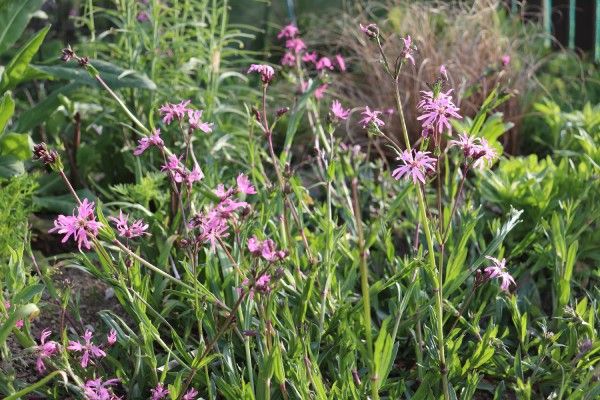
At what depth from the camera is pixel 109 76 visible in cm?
297

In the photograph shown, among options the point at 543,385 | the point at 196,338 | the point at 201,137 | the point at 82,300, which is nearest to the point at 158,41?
the point at 201,137

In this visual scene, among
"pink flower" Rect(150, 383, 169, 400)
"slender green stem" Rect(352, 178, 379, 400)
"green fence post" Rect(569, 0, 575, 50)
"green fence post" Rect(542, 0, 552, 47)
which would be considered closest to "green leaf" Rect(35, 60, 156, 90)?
"pink flower" Rect(150, 383, 169, 400)

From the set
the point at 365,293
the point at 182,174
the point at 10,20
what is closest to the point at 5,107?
the point at 10,20

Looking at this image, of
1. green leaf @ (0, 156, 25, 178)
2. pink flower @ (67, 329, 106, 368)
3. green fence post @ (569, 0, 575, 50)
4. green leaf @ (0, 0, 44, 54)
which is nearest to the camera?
pink flower @ (67, 329, 106, 368)

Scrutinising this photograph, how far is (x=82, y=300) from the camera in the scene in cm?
255

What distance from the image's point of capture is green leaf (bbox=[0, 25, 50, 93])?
9.62ft

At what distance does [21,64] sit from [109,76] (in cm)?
30

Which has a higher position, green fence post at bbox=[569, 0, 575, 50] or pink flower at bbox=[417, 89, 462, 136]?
pink flower at bbox=[417, 89, 462, 136]

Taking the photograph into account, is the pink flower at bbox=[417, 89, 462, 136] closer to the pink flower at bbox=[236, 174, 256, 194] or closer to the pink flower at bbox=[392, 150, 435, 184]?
the pink flower at bbox=[392, 150, 435, 184]

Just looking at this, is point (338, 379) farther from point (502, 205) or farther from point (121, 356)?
point (502, 205)

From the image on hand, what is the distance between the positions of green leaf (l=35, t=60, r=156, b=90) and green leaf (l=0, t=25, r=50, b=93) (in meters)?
0.05

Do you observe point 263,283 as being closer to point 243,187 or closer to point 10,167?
point 243,187

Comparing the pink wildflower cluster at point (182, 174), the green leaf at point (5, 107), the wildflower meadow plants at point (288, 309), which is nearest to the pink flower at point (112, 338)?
the wildflower meadow plants at point (288, 309)

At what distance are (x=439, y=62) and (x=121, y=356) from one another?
7.73 ft
